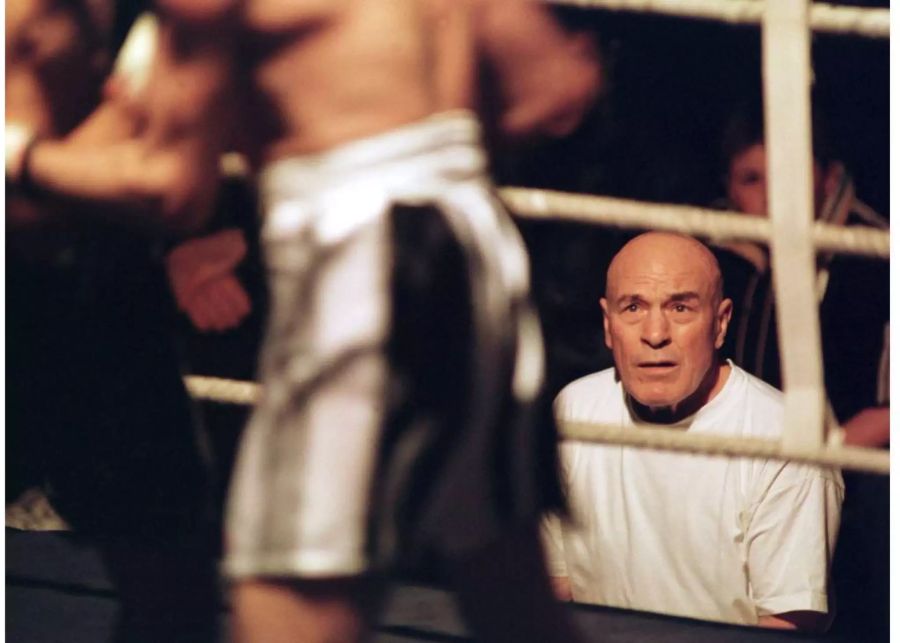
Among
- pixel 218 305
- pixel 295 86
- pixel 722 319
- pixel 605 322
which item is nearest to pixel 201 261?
pixel 218 305

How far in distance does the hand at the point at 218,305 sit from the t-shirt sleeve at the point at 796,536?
52 cm

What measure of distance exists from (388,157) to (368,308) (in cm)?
13

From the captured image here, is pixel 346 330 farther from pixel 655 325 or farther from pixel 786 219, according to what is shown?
pixel 786 219

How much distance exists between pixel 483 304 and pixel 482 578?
23 cm

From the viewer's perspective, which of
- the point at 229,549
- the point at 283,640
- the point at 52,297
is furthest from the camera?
the point at 52,297

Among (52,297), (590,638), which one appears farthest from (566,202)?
(52,297)

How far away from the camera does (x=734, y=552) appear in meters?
1.41

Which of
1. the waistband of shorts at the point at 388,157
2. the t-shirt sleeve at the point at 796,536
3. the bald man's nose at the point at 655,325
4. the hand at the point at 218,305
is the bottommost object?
the t-shirt sleeve at the point at 796,536

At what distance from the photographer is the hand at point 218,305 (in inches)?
55.3

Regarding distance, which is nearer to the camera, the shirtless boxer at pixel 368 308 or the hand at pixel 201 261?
the shirtless boxer at pixel 368 308

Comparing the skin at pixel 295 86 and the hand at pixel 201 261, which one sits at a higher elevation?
the skin at pixel 295 86

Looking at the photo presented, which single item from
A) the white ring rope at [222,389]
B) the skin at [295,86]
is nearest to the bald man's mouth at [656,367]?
the skin at [295,86]

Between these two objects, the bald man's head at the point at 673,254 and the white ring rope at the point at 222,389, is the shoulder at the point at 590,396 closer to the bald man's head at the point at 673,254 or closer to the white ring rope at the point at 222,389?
the bald man's head at the point at 673,254

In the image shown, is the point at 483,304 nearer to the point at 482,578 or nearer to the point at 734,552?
the point at 482,578
